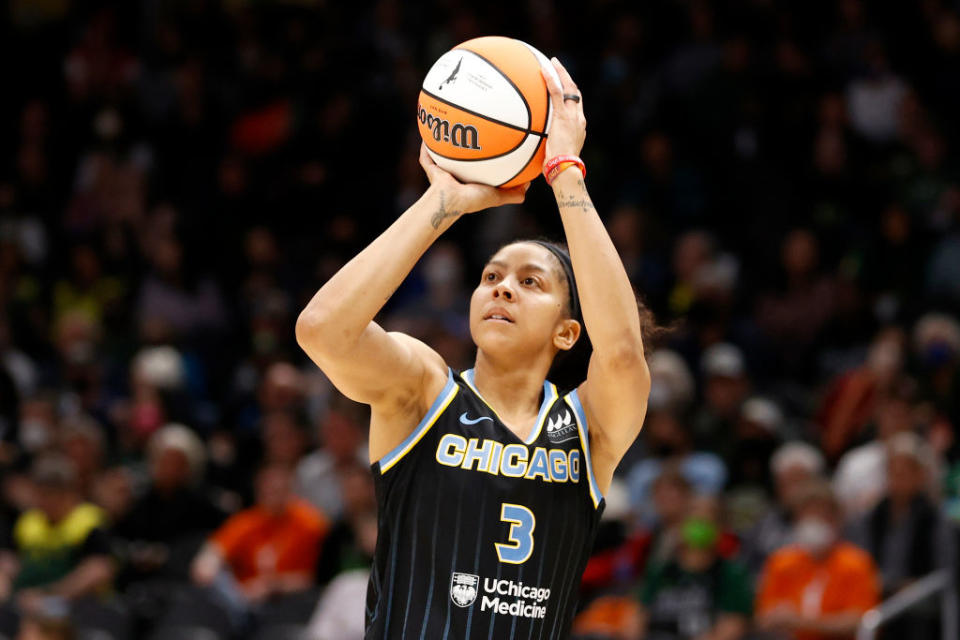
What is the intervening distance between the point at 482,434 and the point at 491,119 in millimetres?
931

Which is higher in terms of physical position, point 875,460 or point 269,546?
point 875,460

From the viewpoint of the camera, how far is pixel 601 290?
3738mm

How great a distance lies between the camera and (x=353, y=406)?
10375 millimetres

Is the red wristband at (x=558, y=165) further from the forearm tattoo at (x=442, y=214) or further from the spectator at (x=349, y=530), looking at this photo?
the spectator at (x=349, y=530)

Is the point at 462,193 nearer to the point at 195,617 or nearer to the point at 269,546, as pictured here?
the point at 195,617

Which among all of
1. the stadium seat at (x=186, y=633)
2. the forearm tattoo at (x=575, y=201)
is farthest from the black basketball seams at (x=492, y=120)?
the stadium seat at (x=186, y=633)

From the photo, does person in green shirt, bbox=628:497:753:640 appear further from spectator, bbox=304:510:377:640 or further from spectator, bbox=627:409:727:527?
spectator, bbox=304:510:377:640

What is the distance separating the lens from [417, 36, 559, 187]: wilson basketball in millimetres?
3990

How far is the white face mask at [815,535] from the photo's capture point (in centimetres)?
830

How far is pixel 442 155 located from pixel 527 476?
0.99 meters

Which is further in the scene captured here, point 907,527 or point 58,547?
point 58,547

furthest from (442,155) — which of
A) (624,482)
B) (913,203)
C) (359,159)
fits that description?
(359,159)

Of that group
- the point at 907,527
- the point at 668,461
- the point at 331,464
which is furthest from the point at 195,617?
the point at 907,527

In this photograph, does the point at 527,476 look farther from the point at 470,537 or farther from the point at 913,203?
the point at 913,203
